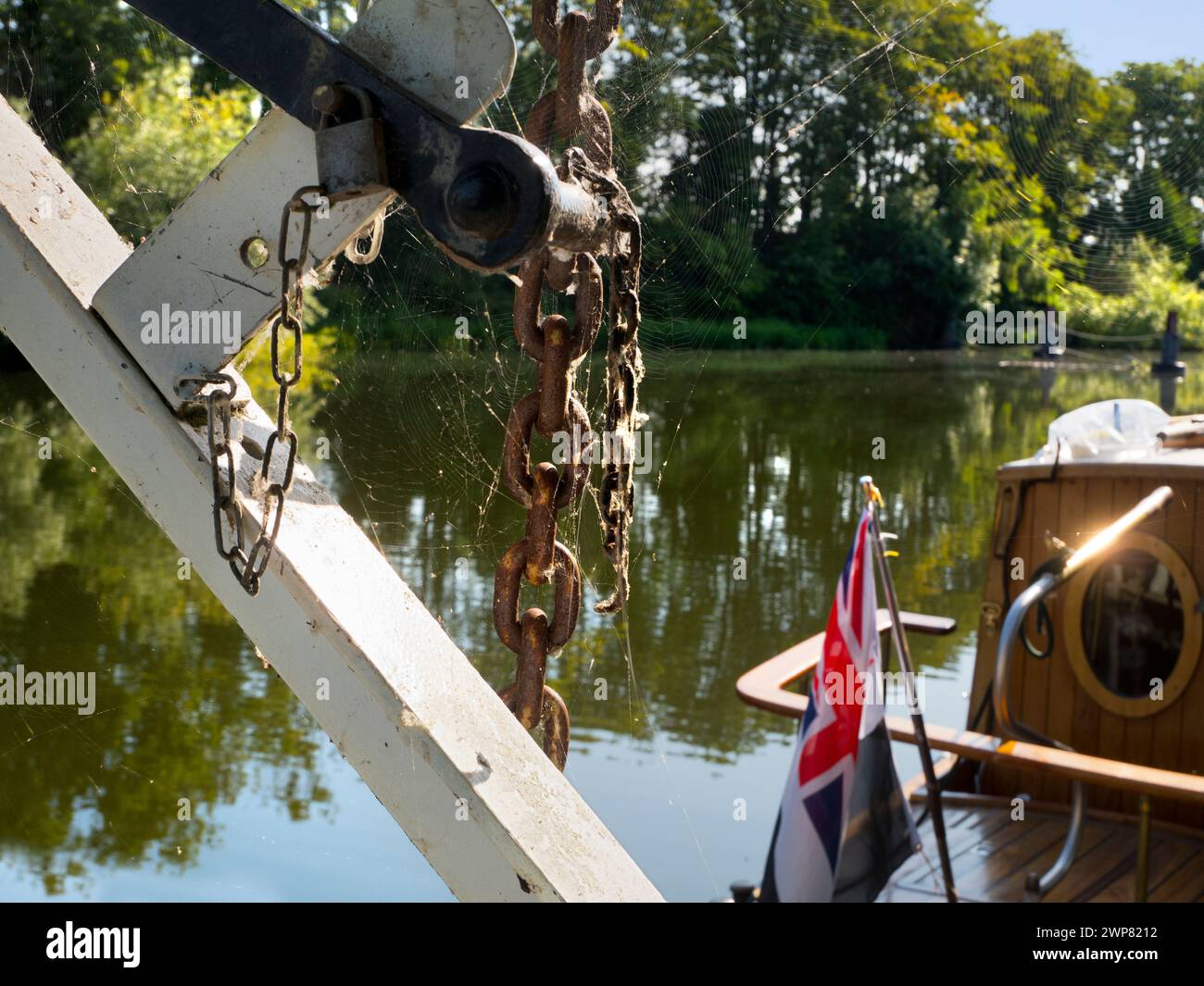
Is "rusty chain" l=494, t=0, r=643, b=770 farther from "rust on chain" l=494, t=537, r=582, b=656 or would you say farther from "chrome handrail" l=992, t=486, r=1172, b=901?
"chrome handrail" l=992, t=486, r=1172, b=901

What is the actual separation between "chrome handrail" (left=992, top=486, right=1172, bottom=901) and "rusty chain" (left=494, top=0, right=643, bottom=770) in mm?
3073

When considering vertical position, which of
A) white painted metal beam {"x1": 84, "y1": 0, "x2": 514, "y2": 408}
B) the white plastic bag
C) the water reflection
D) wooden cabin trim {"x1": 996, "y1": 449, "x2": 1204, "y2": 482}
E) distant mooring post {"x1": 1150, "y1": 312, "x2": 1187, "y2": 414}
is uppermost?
distant mooring post {"x1": 1150, "y1": 312, "x2": 1187, "y2": 414}

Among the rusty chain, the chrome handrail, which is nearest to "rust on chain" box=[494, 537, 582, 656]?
the rusty chain

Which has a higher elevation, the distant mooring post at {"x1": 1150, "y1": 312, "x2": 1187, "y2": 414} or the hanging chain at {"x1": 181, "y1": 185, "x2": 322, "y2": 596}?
the distant mooring post at {"x1": 1150, "y1": 312, "x2": 1187, "y2": 414}

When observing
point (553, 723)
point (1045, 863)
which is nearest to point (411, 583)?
point (1045, 863)

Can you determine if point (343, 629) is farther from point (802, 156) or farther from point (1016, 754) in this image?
point (802, 156)

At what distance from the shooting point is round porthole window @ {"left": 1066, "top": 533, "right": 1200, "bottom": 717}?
476 centimetres

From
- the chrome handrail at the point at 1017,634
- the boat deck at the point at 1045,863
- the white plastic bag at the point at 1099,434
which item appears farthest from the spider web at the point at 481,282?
the white plastic bag at the point at 1099,434

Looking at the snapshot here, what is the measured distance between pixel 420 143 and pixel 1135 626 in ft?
14.7

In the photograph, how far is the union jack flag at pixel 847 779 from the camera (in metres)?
4.16

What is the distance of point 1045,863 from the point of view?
4.80 meters

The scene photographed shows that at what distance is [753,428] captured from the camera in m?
27.2

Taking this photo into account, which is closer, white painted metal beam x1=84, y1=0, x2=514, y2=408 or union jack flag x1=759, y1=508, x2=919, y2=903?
white painted metal beam x1=84, y1=0, x2=514, y2=408
